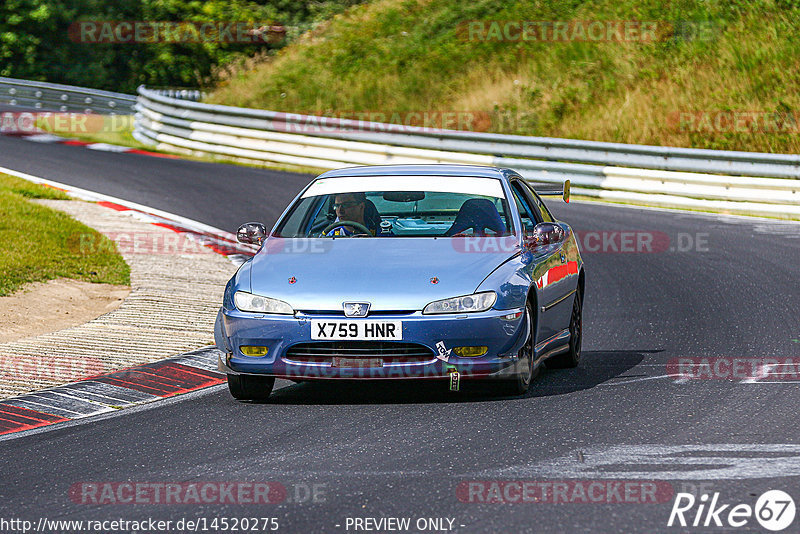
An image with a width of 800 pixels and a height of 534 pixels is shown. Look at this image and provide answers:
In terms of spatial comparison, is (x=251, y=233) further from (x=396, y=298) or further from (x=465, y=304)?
(x=465, y=304)

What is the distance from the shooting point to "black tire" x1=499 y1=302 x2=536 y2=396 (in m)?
8.09

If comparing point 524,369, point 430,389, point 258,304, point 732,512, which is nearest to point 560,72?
point 430,389

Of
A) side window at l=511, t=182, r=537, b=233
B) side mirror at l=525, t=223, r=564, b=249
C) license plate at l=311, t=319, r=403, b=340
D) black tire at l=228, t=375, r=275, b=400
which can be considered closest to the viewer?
license plate at l=311, t=319, r=403, b=340

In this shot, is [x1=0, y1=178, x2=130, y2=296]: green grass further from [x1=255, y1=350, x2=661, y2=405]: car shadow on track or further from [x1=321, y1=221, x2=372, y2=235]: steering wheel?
[x1=255, y1=350, x2=661, y2=405]: car shadow on track

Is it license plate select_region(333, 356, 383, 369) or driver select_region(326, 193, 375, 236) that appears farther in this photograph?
driver select_region(326, 193, 375, 236)

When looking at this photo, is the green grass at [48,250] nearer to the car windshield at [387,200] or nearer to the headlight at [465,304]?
the car windshield at [387,200]

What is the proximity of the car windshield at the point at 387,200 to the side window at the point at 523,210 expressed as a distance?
0.50ft

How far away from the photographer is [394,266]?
8.12 metres

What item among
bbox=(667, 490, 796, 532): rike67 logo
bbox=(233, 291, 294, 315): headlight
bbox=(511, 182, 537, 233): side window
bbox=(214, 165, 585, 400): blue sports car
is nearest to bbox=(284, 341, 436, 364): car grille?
bbox=(214, 165, 585, 400): blue sports car

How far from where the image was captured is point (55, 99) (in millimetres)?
36750

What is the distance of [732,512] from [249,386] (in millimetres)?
3753

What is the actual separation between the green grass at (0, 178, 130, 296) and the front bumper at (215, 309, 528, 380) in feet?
16.3

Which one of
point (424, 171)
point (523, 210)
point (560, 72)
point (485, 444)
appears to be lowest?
point (485, 444)

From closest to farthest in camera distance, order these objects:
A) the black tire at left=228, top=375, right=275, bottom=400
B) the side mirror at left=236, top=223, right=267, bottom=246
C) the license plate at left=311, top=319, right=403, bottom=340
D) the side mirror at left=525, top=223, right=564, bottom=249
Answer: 1. the license plate at left=311, top=319, right=403, bottom=340
2. the black tire at left=228, top=375, right=275, bottom=400
3. the side mirror at left=525, top=223, right=564, bottom=249
4. the side mirror at left=236, top=223, right=267, bottom=246
